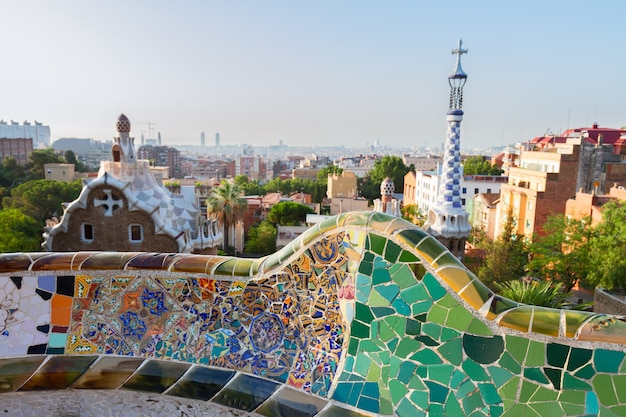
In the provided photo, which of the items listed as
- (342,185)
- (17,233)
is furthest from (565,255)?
(342,185)

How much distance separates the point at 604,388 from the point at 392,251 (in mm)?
1133

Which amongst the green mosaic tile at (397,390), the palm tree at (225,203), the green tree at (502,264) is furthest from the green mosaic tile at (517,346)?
the palm tree at (225,203)

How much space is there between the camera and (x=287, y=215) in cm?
2539

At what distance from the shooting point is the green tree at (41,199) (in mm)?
22203

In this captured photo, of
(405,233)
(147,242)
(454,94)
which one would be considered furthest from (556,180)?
(405,233)

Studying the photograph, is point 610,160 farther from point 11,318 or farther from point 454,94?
point 11,318

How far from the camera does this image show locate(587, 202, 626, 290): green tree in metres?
11.5

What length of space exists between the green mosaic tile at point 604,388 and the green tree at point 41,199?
2399cm

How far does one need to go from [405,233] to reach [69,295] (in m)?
2.25

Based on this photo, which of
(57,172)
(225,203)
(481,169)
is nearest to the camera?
(225,203)

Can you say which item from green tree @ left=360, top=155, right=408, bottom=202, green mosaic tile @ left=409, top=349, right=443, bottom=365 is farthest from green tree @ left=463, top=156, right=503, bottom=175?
green mosaic tile @ left=409, top=349, right=443, bottom=365

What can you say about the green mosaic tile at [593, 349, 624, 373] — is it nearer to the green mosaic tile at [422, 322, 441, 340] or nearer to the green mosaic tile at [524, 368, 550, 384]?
the green mosaic tile at [524, 368, 550, 384]

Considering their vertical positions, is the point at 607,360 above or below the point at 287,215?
above

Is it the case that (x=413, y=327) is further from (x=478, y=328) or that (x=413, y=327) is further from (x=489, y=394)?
(x=489, y=394)
